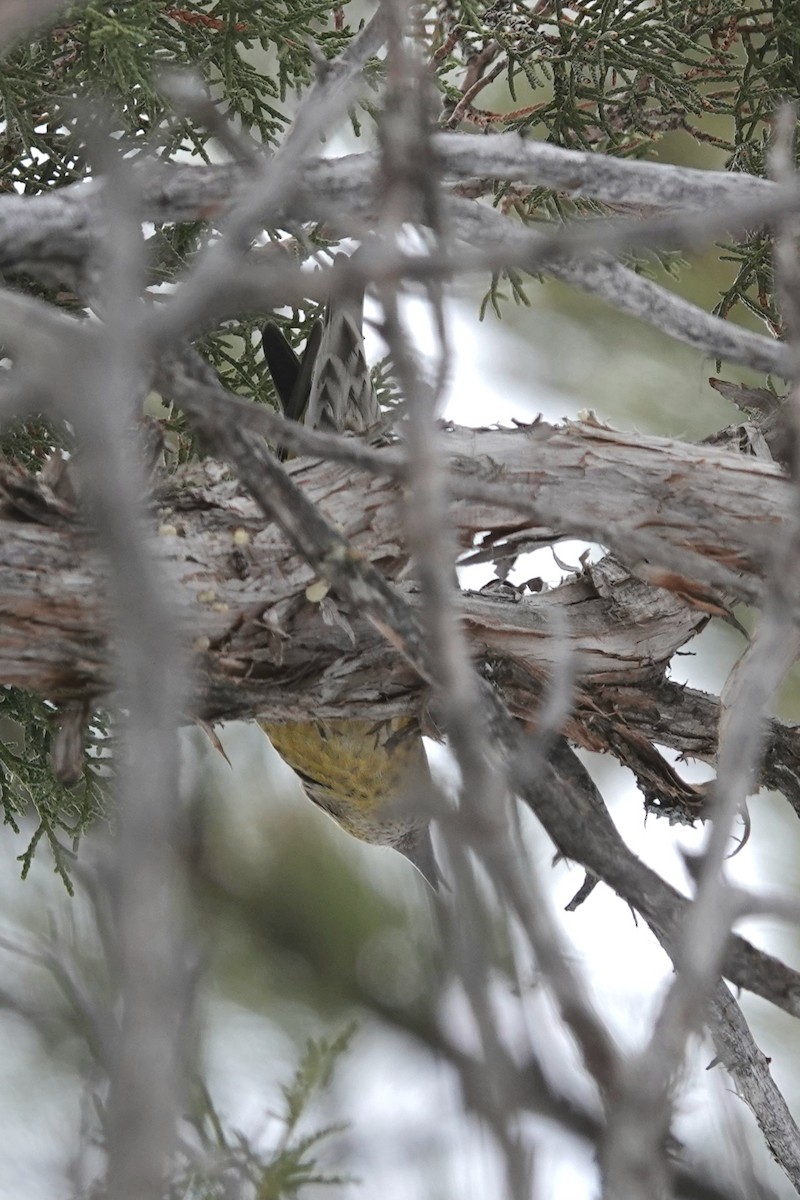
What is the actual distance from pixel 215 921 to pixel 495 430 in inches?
43.5

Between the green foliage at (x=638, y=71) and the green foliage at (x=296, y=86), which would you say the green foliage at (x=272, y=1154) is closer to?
the green foliage at (x=296, y=86)

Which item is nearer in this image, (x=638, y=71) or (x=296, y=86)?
(x=296, y=86)

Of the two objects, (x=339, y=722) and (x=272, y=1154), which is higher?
(x=339, y=722)

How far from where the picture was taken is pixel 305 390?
1.69 m

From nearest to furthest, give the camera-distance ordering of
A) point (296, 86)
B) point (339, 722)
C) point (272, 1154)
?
point (272, 1154) < point (296, 86) < point (339, 722)

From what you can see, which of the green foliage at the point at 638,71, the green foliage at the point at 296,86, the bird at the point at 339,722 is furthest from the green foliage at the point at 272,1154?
the green foliage at the point at 638,71

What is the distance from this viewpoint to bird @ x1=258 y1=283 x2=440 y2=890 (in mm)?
1653

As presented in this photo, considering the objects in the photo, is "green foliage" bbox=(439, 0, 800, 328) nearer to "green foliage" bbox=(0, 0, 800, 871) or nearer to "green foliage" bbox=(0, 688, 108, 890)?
"green foliage" bbox=(0, 0, 800, 871)

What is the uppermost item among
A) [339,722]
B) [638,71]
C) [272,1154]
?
[638,71]

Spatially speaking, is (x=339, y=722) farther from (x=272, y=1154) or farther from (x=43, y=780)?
(x=272, y=1154)

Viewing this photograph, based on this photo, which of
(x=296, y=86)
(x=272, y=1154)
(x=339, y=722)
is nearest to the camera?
(x=272, y=1154)

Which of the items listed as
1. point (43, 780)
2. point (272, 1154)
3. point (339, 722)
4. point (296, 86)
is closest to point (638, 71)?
point (296, 86)

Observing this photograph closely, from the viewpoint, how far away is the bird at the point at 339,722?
1.65 m

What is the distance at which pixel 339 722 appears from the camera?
1.70 metres
